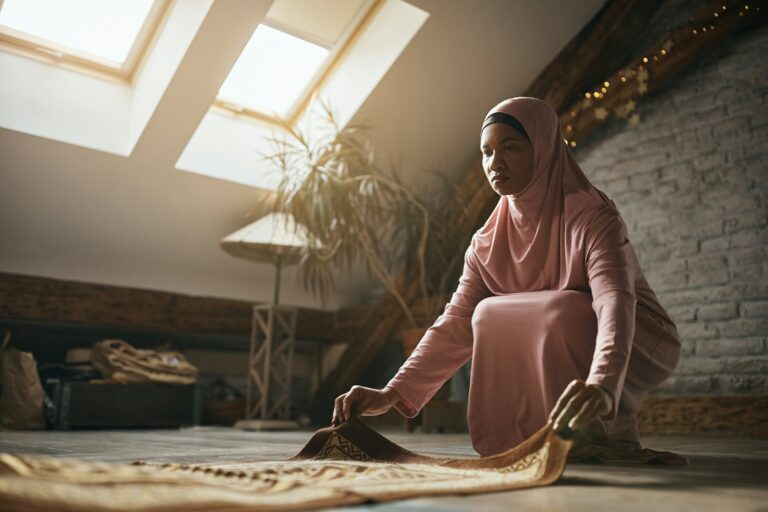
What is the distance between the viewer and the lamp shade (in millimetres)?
4082

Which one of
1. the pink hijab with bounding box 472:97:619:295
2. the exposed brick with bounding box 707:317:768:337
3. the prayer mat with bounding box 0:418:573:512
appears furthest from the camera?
the exposed brick with bounding box 707:317:768:337

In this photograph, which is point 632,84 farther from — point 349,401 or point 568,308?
point 349,401

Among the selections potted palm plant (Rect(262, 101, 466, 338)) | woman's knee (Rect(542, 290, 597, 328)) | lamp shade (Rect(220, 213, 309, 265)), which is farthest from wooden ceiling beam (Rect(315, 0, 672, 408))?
woman's knee (Rect(542, 290, 597, 328))

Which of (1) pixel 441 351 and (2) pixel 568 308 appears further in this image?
(1) pixel 441 351

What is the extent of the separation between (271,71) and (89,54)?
3.50 ft

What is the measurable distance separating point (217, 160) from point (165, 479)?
355cm

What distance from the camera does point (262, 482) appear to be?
1029 mm

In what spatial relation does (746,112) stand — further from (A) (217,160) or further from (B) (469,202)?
(A) (217,160)

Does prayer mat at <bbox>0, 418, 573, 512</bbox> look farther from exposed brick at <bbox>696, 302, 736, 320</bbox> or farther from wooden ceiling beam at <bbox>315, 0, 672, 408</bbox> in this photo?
wooden ceiling beam at <bbox>315, 0, 672, 408</bbox>

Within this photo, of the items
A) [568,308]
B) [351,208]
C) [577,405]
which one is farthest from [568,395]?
[351,208]

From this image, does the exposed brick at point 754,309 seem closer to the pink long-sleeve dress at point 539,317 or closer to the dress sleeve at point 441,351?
the pink long-sleeve dress at point 539,317

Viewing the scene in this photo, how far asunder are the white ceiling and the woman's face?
2177mm

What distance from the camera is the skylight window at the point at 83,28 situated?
11.7 feet

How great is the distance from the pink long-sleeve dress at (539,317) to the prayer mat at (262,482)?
0.27 meters
